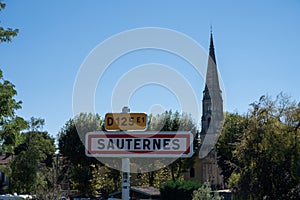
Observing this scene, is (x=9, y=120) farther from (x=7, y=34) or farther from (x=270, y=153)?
(x=270, y=153)

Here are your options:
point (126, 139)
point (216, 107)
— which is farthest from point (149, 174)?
point (126, 139)

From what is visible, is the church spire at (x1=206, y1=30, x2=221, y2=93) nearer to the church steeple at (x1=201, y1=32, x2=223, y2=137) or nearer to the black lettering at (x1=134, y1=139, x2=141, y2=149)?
the church steeple at (x1=201, y1=32, x2=223, y2=137)

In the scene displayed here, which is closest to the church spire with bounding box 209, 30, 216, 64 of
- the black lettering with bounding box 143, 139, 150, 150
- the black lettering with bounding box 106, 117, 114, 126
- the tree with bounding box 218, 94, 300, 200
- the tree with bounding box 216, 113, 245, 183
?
the tree with bounding box 216, 113, 245, 183

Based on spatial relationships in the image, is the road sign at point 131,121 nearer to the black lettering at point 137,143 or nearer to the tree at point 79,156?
the black lettering at point 137,143

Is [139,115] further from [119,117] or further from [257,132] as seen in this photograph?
→ [257,132]

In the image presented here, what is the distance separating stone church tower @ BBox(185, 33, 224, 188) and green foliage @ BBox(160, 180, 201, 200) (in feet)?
46.6

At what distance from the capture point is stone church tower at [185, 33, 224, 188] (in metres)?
58.2

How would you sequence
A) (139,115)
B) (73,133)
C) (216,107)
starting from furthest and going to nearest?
(216,107) < (73,133) < (139,115)

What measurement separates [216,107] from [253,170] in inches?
2047

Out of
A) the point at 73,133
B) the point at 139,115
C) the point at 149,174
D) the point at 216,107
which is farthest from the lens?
the point at 216,107

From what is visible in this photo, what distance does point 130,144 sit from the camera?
8688 millimetres

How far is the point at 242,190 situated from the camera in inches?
693

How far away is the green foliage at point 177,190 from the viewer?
38.2m

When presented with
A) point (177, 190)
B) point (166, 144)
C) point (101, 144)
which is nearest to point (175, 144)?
point (166, 144)
